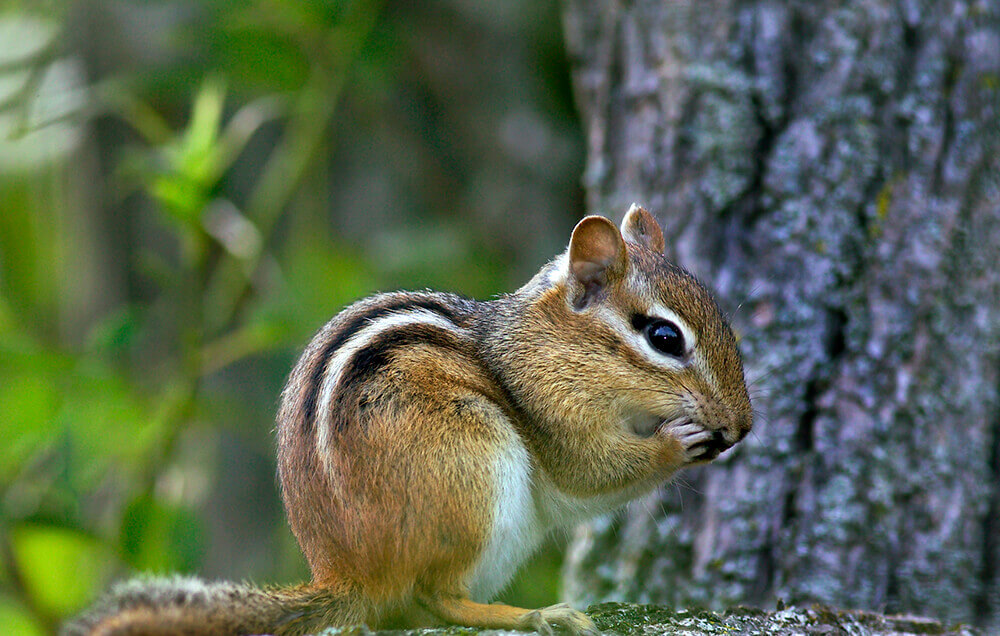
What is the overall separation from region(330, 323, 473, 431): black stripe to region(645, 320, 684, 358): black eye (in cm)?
49

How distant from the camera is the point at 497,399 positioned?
2.39 meters

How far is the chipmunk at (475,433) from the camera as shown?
6.65 feet

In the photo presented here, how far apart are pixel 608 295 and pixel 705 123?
850mm

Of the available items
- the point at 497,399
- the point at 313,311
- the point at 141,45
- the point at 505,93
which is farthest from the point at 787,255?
the point at 141,45

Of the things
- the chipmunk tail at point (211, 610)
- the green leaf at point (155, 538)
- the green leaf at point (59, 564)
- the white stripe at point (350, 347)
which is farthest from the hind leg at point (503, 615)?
the green leaf at point (59, 564)

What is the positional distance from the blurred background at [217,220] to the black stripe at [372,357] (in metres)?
1.18

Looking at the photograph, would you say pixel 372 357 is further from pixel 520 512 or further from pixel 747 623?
pixel 747 623

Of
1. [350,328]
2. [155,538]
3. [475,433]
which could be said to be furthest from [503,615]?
[155,538]

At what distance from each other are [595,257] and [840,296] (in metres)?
0.87

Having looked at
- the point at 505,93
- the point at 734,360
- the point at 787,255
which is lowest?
the point at 734,360

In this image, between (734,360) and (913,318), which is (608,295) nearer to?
(734,360)

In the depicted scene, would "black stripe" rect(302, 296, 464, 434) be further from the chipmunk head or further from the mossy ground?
the mossy ground

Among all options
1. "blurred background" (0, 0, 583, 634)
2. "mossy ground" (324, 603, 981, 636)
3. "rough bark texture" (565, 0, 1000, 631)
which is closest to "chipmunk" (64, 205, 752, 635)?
"mossy ground" (324, 603, 981, 636)

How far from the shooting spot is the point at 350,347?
2215 millimetres
